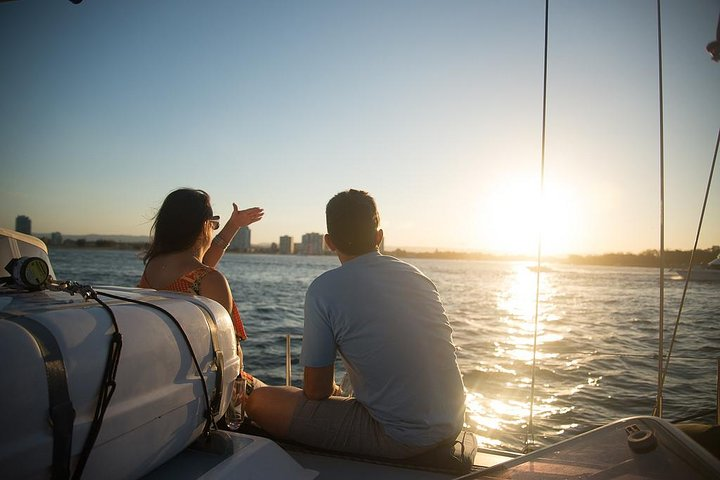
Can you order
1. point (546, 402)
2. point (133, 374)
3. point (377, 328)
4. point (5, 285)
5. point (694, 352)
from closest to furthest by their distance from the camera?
point (133, 374) < point (5, 285) < point (377, 328) < point (546, 402) < point (694, 352)

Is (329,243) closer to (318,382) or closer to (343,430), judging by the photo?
(318,382)

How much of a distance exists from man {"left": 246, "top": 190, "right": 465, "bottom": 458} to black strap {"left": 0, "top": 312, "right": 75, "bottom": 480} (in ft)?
2.87

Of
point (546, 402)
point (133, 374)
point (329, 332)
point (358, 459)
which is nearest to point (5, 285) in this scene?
point (133, 374)

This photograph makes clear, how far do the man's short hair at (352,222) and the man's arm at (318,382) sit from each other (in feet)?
1.63

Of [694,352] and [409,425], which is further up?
[409,425]

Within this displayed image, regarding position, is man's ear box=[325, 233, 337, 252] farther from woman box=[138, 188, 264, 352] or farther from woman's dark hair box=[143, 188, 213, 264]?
woman's dark hair box=[143, 188, 213, 264]

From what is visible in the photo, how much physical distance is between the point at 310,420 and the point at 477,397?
15.2 feet

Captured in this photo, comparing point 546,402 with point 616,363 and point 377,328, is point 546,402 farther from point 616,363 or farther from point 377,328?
point 377,328

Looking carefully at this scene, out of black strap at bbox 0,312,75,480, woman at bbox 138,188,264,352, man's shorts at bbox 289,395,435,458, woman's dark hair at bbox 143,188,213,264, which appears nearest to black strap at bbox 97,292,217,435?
black strap at bbox 0,312,75,480

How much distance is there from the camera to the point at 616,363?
26.9 feet

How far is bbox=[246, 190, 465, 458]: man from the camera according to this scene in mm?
1671

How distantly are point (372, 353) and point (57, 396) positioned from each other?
1.02m

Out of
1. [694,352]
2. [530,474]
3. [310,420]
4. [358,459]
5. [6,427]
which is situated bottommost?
[694,352]

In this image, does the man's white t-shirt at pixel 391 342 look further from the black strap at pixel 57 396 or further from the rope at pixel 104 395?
the black strap at pixel 57 396
